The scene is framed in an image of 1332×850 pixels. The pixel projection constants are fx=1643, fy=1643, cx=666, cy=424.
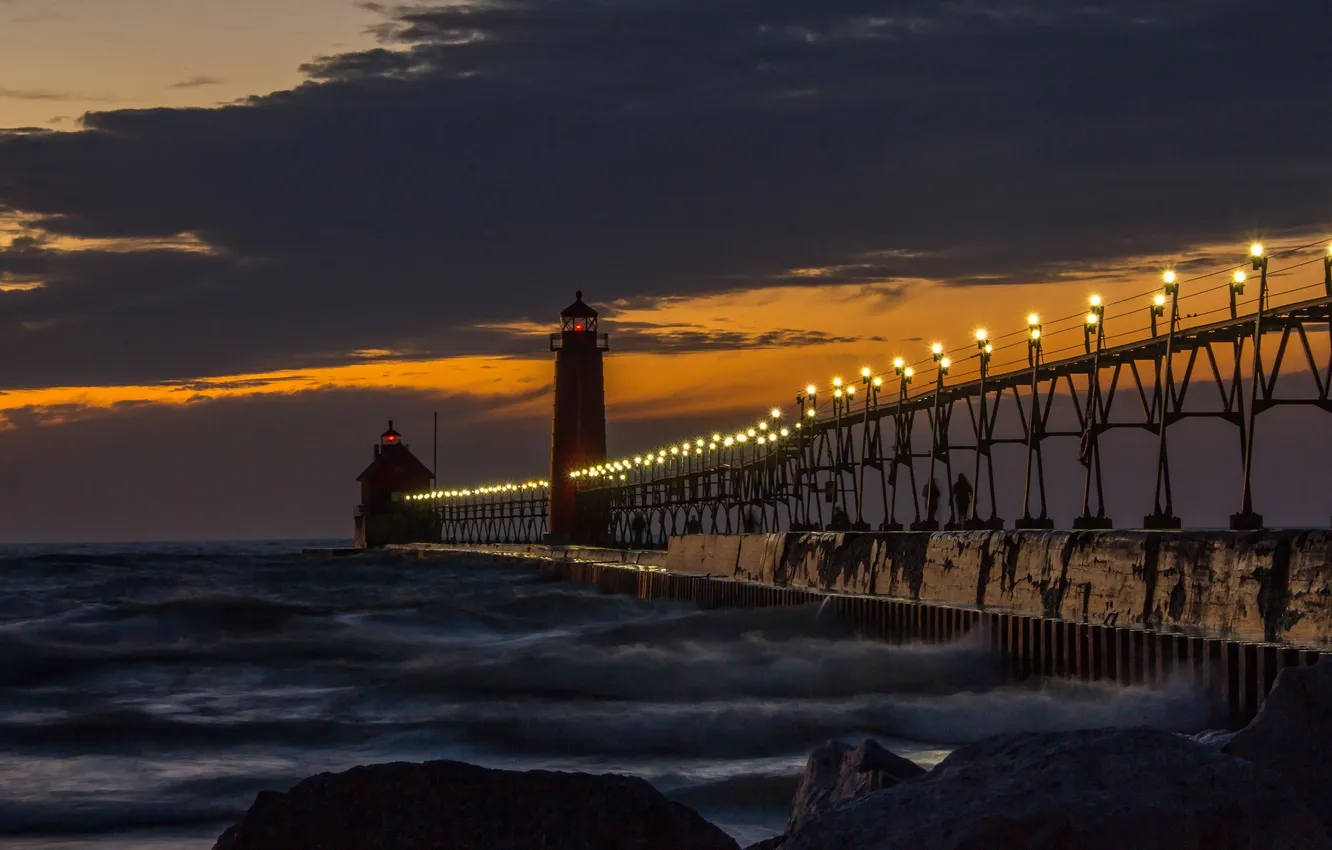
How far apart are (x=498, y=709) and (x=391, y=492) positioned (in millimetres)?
99579

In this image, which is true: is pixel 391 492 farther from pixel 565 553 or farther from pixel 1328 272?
pixel 1328 272

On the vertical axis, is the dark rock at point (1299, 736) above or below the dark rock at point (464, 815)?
above

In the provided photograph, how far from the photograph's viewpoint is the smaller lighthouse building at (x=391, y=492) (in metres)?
116

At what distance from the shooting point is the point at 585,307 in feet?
243

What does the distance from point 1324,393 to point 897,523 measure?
17103mm

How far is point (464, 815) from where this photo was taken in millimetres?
5848

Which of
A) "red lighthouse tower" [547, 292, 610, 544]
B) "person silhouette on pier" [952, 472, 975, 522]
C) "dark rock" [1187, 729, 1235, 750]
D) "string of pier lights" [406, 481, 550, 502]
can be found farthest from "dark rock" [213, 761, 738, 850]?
"string of pier lights" [406, 481, 550, 502]

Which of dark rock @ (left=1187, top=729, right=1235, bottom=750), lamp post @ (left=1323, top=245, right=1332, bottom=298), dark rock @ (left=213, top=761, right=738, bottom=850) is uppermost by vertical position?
lamp post @ (left=1323, top=245, right=1332, bottom=298)

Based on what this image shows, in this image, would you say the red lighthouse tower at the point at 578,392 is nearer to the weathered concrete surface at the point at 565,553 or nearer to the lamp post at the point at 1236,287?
the weathered concrete surface at the point at 565,553

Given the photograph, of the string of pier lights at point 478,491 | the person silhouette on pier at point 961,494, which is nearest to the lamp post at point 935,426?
the person silhouette on pier at point 961,494

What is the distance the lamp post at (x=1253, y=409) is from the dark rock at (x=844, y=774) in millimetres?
15708

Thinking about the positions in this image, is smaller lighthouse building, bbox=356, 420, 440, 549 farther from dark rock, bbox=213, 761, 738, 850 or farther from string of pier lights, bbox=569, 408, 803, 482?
dark rock, bbox=213, 761, 738, 850

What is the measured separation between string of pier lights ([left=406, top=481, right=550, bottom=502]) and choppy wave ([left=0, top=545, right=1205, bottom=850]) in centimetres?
7933

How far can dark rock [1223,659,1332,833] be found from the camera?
5.20 meters
